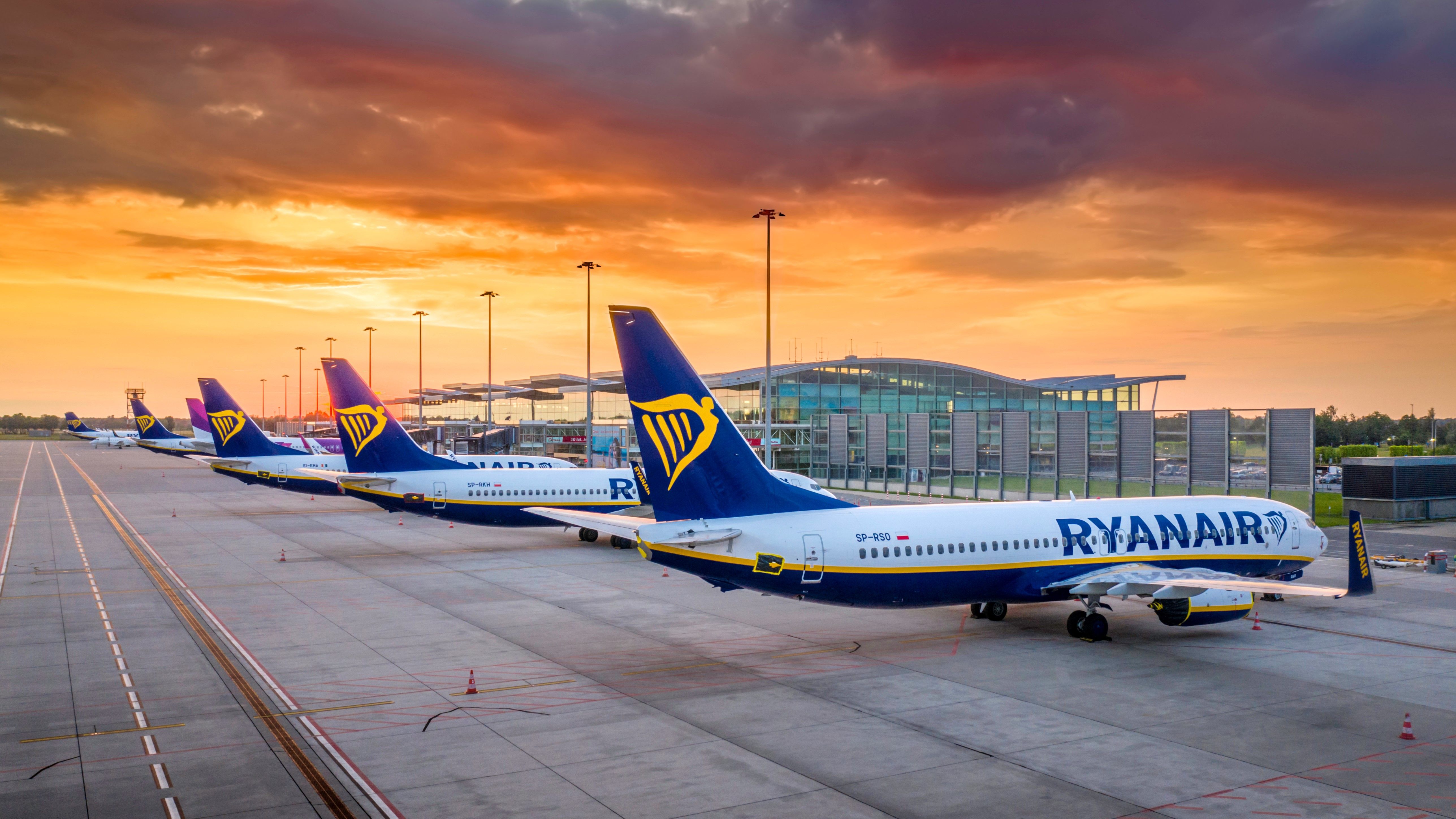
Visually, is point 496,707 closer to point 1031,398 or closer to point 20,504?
point 20,504

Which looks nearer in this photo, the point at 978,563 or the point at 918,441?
the point at 978,563

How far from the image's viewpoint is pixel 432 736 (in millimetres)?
20703

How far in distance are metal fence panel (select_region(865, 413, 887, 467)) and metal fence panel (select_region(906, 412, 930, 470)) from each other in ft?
9.29

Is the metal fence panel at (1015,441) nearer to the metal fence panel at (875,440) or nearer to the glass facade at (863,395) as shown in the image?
the metal fence panel at (875,440)

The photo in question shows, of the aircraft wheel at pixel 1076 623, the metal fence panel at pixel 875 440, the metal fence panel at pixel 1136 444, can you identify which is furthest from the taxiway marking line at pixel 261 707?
the metal fence panel at pixel 875 440

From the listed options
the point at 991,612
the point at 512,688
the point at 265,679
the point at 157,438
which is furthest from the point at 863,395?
the point at 157,438

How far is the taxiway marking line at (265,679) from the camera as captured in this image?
690 inches

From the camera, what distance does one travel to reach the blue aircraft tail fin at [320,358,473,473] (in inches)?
2031

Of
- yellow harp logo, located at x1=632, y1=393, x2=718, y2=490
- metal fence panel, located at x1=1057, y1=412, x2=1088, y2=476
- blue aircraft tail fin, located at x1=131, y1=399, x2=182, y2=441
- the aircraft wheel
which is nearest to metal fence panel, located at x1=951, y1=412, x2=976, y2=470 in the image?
metal fence panel, located at x1=1057, y1=412, x2=1088, y2=476

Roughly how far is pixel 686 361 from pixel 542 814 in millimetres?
12749

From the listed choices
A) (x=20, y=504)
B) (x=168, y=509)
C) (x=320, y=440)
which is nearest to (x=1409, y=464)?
(x=168, y=509)

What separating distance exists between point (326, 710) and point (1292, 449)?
51.0 meters

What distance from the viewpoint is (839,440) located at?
→ 8988 cm

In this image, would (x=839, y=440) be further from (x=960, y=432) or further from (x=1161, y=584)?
(x=1161, y=584)
